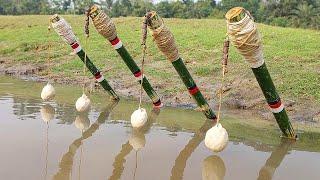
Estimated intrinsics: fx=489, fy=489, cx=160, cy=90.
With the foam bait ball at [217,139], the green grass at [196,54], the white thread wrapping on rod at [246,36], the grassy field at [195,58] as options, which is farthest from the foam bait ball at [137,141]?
the green grass at [196,54]

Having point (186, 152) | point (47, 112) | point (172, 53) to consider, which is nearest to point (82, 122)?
point (47, 112)

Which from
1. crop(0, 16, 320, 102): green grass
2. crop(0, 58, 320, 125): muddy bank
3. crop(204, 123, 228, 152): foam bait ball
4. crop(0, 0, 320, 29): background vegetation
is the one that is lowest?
crop(0, 0, 320, 29): background vegetation

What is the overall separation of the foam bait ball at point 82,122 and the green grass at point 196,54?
9.29 ft

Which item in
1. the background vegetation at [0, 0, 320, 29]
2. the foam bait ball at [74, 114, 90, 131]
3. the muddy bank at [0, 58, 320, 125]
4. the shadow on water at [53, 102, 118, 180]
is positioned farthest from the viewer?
the background vegetation at [0, 0, 320, 29]

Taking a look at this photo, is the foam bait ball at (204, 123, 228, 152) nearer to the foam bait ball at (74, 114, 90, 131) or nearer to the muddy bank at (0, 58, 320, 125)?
the foam bait ball at (74, 114, 90, 131)

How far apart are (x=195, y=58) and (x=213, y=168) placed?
7793mm

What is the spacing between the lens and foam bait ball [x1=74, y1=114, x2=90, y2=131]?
20.5 feet

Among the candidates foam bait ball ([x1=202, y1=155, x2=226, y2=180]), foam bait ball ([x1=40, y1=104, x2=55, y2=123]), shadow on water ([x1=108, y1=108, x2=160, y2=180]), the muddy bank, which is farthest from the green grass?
foam bait ball ([x1=202, y1=155, x2=226, y2=180])

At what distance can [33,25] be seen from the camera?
76.6 feet

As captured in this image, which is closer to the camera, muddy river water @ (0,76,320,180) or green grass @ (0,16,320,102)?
muddy river water @ (0,76,320,180)

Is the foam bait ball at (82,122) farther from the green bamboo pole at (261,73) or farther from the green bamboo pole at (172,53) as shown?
the green bamboo pole at (261,73)

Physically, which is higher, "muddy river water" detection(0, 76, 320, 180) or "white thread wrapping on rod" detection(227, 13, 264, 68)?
"white thread wrapping on rod" detection(227, 13, 264, 68)

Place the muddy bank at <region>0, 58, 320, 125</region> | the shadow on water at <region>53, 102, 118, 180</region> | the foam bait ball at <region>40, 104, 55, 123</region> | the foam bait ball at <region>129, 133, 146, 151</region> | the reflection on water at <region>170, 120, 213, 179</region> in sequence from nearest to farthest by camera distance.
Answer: the shadow on water at <region>53, 102, 118, 180</region>, the reflection on water at <region>170, 120, 213, 179</region>, the foam bait ball at <region>129, 133, 146, 151</region>, the foam bait ball at <region>40, 104, 55, 123</region>, the muddy bank at <region>0, 58, 320, 125</region>

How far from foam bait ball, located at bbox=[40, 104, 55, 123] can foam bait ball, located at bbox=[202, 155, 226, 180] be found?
8.33ft
